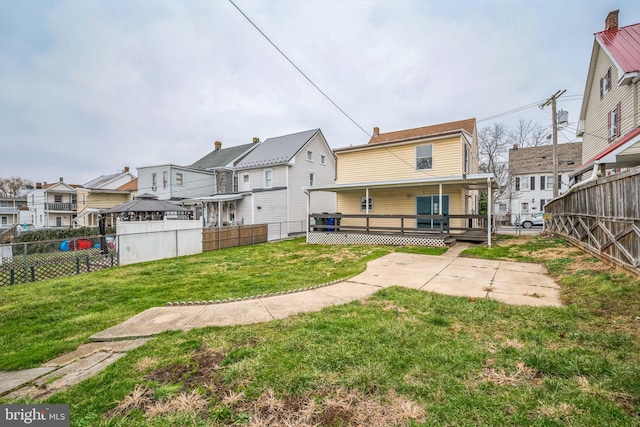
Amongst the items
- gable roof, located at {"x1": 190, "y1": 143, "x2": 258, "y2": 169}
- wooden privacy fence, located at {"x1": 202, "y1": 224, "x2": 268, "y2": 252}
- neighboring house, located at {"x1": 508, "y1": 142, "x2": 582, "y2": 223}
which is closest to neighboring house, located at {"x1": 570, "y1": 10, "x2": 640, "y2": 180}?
neighboring house, located at {"x1": 508, "y1": 142, "x2": 582, "y2": 223}

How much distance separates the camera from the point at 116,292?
616 cm

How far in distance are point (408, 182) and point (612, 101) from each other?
9530 mm

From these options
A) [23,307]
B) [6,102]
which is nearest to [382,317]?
[23,307]

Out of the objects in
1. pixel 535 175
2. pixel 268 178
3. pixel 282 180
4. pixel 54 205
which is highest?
pixel 535 175

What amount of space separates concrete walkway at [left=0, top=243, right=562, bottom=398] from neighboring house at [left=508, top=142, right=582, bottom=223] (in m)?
26.7

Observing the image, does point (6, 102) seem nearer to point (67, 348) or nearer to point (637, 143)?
point (67, 348)

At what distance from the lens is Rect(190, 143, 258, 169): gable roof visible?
83.9 ft

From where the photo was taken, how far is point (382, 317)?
12.8 feet

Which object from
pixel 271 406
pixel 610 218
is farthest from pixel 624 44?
pixel 271 406

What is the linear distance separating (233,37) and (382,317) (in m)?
8.24

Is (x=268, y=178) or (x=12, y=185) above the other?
(x=12, y=185)

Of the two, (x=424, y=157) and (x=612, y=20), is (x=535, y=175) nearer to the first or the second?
(x=612, y=20)

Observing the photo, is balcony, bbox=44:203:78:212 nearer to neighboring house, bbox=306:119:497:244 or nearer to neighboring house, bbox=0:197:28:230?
neighboring house, bbox=0:197:28:230

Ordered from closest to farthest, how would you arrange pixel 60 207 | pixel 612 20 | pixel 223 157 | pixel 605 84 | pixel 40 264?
pixel 40 264 → pixel 605 84 → pixel 612 20 → pixel 223 157 → pixel 60 207
